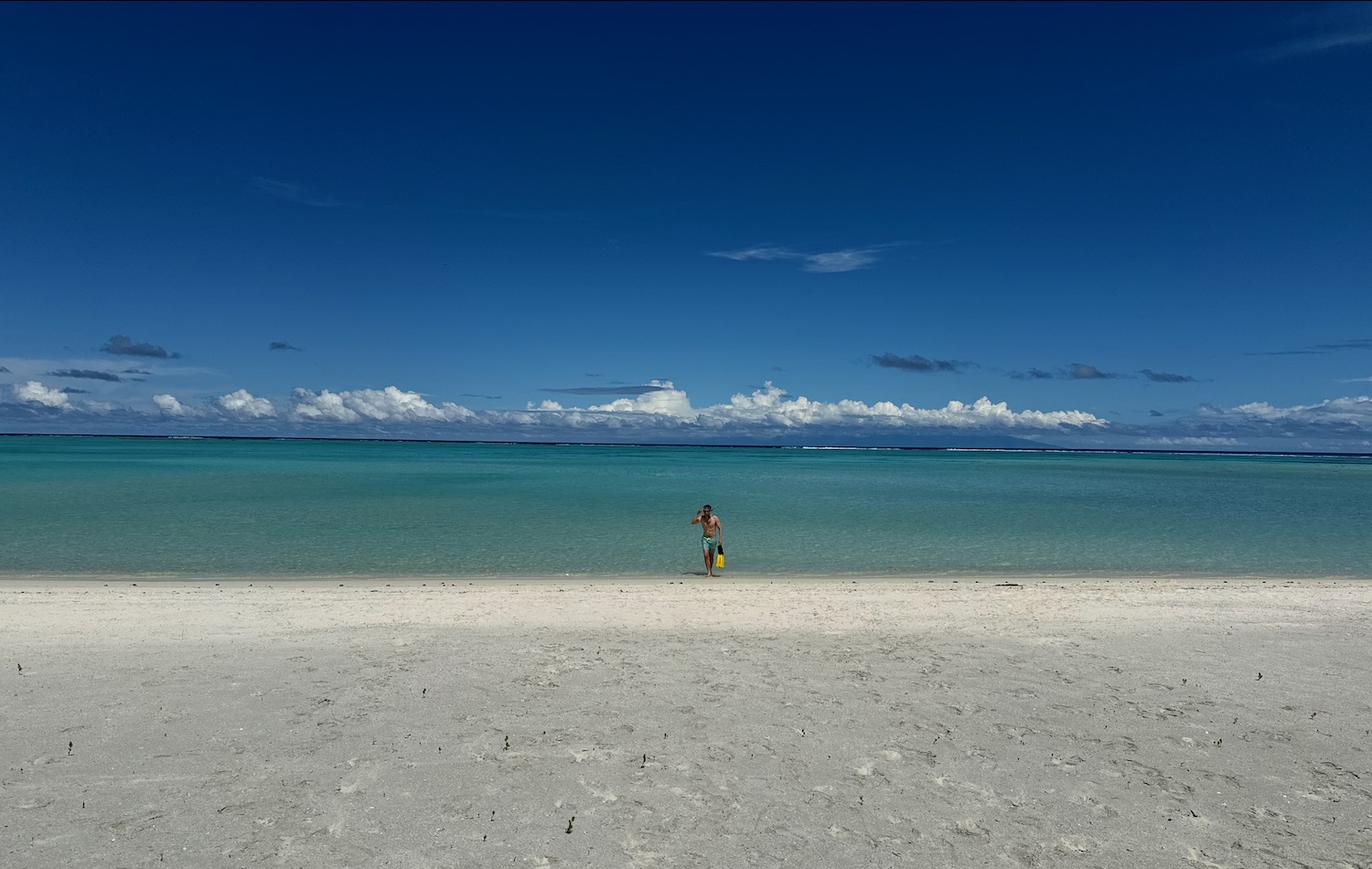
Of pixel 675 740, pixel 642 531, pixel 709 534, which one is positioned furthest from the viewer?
pixel 642 531

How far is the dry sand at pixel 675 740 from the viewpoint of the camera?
6.30m

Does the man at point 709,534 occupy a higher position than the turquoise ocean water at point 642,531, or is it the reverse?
the man at point 709,534

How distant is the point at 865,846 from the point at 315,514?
36.4m

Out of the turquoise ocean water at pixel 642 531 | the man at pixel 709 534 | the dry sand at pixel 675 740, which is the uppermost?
the man at pixel 709 534

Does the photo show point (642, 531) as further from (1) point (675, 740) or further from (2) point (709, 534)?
(1) point (675, 740)

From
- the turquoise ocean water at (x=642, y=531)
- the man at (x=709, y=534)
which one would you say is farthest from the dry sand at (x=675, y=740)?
the turquoise ocean water at (x=642, y=531)

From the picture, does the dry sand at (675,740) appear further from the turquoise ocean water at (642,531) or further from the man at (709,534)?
the turquoise ocean water at (642,531)

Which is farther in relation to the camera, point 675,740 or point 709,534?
point 709,534

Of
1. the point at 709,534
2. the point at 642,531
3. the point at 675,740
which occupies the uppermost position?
the point at 709,534

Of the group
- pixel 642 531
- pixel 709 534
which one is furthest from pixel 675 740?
pixel 642 531

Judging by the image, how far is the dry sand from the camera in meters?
6.30

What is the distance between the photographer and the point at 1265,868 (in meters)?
6.02

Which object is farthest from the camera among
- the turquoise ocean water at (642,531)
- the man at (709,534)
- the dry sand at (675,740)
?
the turquoise ocean water at (642,531)

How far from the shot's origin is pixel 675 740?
8.22 metres
